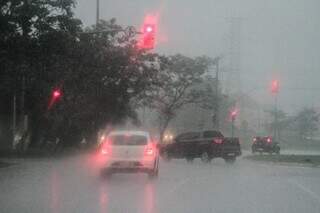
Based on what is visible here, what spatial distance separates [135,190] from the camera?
69.2 feet

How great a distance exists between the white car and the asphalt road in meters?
0.46

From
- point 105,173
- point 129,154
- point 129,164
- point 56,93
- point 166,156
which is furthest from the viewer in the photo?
point 56,93

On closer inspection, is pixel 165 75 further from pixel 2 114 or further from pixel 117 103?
pixel 2 114

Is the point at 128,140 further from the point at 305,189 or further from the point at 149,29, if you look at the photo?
the point at 305,189

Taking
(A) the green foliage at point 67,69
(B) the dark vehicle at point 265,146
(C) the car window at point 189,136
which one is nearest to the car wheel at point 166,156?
(C) the car window at point 189,136

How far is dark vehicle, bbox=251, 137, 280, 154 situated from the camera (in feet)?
198

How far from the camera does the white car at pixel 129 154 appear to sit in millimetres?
24938

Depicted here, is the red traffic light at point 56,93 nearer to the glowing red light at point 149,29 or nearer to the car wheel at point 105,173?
the glowing red light at point 149,29

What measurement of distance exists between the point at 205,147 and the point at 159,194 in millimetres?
23635

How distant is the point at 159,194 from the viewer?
19641 mm

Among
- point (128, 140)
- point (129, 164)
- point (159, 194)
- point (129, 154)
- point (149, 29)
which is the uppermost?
point (149, 29)

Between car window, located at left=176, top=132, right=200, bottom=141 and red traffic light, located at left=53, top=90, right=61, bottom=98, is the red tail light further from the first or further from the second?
red traffic light, located at left=53, top=90, right=61, bottom=98

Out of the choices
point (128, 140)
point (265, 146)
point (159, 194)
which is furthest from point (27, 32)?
point (265, 146)

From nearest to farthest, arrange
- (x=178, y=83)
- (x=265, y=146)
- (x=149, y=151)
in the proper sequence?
(x=149, y=151), (x=265, y=146), (x=178, y=83)
